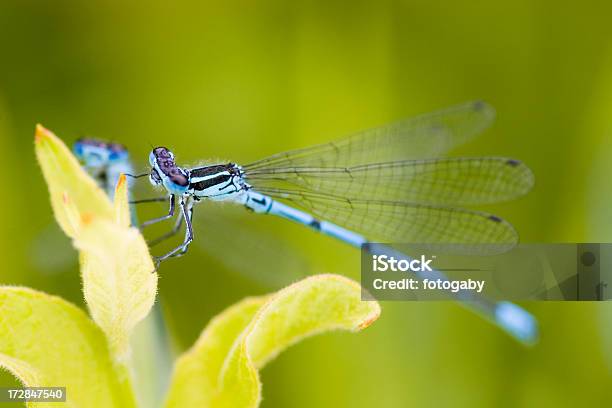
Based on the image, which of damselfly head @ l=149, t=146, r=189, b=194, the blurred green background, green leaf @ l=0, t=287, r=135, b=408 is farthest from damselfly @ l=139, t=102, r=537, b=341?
green leaf @ l=0, t=287, r=135, b=408

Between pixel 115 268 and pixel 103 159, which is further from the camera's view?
pixel 103 159

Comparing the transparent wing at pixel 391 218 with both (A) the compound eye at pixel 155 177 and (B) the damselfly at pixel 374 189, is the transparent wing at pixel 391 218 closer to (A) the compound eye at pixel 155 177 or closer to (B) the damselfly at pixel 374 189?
(B) the damselfly at pixel 374 189

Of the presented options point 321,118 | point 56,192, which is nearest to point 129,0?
point 321,118

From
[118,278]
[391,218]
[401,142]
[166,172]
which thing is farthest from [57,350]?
[401,142]

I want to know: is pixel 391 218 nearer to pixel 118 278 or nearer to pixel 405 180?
pixel 405 180

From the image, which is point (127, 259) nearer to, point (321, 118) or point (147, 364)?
point (147, 364)

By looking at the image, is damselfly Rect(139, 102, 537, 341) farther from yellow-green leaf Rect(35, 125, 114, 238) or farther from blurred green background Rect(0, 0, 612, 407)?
yellow-green leaf Rect(35, 125, 114, 238)
